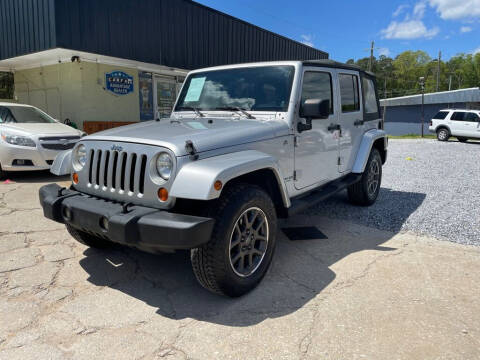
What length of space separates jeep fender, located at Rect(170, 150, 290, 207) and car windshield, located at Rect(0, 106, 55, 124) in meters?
6.75

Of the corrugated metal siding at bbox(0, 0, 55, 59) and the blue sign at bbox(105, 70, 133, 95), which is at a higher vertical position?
the corrugated metal siding at bbox(0, 0, 55, 59)

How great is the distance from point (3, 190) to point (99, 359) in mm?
5310

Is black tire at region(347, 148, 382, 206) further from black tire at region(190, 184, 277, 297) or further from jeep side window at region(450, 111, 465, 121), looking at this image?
jeep side window at region(450, 111, 465, 121)

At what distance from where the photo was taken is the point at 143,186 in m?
2.53

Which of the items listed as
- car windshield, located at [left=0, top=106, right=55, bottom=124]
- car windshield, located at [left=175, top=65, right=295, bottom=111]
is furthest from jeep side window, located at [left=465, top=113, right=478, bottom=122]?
car windshield, located at [left=0, top=106, right=55, bottom=124]

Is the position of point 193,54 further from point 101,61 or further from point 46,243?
point 46,243

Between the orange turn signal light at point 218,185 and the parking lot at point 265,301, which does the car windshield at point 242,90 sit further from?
the parking lot at point 265,301

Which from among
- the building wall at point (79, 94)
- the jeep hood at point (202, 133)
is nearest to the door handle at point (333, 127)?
the jeep hood at point (202, 133)

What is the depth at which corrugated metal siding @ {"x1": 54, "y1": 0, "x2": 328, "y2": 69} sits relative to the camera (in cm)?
884

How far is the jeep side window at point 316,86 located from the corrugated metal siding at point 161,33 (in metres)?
7.20

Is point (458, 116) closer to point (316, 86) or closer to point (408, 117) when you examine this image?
point (408, 117)

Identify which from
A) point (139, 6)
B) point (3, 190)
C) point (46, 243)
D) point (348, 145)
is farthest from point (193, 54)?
point (46, 243)

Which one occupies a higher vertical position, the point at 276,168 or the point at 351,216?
the point at 276,168

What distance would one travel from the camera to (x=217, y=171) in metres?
2.34
